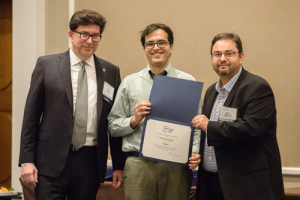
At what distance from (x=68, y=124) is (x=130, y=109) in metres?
0.44

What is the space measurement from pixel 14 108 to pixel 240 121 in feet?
10.1

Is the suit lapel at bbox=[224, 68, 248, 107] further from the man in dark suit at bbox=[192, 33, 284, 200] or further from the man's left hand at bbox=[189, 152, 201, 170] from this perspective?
the man's left hand at bbox=[189, 152, 201, 170]

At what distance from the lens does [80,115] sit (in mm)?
1907

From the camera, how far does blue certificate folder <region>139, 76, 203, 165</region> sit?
1.79 meters

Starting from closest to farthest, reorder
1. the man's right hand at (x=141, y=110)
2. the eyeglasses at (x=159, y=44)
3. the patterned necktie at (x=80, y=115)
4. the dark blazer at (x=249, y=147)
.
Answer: the dark blazer at (x=249, y=147)
the man's right hand at (x=141, y=110)
the patterned necktie at (x=80, y=115)
the eyeglasses at (x=159, y=44)

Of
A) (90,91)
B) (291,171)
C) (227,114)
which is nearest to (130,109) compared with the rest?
(90,91)

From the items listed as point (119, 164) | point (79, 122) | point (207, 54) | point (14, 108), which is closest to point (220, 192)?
point (119, 164)

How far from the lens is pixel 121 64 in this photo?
11.3 feet

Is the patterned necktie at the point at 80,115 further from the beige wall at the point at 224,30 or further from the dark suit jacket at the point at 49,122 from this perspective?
the beige wall at the point at 224,30

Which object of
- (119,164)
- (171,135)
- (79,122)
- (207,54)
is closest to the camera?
(171,135)

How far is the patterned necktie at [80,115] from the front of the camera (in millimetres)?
1887

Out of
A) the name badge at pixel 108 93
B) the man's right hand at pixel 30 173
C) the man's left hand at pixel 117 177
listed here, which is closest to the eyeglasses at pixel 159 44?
the name badge at pixel 108 93

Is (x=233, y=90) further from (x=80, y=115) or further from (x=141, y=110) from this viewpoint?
(x=80, y=115)

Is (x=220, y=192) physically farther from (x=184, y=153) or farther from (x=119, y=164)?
(x=119, y=164)
